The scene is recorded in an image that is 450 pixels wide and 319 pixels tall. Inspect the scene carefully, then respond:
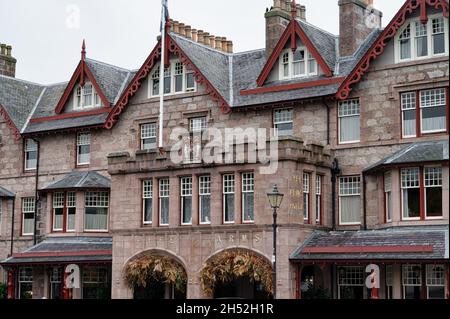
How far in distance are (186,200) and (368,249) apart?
8.31 metres

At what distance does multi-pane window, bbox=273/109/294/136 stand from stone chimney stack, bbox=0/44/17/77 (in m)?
20.5

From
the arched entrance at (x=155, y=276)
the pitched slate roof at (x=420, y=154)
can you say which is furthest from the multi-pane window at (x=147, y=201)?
the pitched slate roof at (x=420, y=154)

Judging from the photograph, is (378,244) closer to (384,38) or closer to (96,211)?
(384,38)

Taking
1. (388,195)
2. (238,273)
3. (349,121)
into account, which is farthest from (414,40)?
(238,273)

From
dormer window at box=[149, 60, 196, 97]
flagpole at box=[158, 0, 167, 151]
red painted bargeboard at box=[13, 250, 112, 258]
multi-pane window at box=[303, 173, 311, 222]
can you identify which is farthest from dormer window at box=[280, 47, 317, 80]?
red painted bargeboard at box=[13, 250, 112, 258]

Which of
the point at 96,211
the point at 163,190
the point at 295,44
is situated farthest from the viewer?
the point at 96,211

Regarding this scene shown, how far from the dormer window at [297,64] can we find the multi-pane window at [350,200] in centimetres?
511

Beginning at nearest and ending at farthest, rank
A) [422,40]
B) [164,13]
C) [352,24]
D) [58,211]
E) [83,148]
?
[422,40], [352,24], [164,13], [58,211], [83,148]

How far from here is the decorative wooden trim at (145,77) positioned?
125 feet

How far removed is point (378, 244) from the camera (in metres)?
31.6

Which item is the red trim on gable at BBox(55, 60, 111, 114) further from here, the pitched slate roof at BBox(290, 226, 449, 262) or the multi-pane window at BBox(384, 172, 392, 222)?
the multi-pane window at BBox(384, 172, 392, 222)

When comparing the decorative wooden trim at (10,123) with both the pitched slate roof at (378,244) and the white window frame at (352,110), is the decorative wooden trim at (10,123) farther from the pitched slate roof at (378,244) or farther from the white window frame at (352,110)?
the pitched slate roof at (378,244)

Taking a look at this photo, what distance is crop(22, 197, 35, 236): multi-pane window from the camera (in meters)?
45.3
